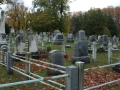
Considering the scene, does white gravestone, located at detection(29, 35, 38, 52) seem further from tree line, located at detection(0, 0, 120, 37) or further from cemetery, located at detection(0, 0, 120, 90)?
tree line, located at detection(0, 0, 120, 37)

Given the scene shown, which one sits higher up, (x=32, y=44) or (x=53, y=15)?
(x=53, y=15)

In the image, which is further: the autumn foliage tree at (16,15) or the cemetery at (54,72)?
the autumn foliage tree at (16,15)

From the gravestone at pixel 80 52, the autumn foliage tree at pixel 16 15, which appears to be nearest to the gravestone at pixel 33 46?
the gravestone at pixel 80 52

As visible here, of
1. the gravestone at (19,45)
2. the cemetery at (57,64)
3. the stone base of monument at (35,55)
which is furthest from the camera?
the stone base of monument at (35,55)

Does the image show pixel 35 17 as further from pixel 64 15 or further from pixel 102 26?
pixel 102 26

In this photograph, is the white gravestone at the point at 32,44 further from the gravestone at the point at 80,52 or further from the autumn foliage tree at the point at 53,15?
the autumn foliage tree at the point at 53,15

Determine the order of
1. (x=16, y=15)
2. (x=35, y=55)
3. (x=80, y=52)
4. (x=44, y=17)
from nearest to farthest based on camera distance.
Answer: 1. (x=80, y=52)
2. (x=35, y=55)
3. (x=44, y=17)
4. (x=16, y=15)

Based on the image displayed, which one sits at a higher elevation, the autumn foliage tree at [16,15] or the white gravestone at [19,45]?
the autumn foliage tree at [16,15]

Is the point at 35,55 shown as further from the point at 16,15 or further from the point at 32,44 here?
the point at 16,15

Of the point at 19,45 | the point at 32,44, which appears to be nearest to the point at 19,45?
the point at 19,45

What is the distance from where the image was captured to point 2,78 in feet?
27.8

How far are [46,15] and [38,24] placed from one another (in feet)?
9.52

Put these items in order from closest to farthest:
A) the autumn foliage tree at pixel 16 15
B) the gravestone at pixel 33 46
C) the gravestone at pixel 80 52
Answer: the gravestone at pixel 80 52, the gravestone at pixel 33 46, the autumn foliage tree at pixel 16 15

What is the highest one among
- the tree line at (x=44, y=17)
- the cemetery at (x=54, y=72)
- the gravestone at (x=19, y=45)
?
the tree line at (x=44, y=17)
